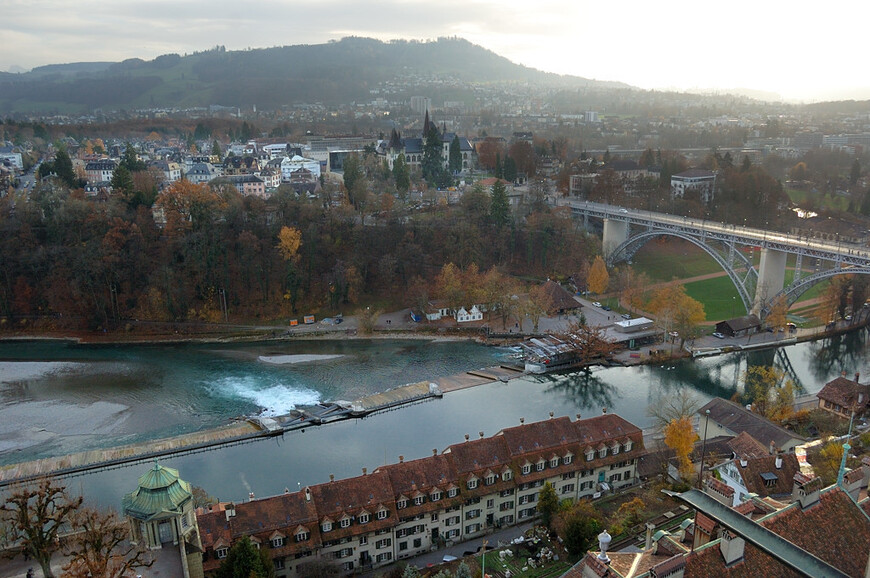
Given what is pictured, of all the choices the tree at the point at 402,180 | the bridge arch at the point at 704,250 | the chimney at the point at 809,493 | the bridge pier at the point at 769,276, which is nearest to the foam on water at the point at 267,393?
the chimney at the point at 809,493

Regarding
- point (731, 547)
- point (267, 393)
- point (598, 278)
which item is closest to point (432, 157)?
point (598, 278)

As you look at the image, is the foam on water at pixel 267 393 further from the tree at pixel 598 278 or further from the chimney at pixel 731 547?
the chimney at pixel 731 547

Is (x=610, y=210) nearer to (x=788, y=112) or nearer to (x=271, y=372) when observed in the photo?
(x=271, y=372)

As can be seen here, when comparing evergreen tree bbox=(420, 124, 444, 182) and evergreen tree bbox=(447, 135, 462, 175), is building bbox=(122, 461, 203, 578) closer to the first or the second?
evergreen tree bbox=(420, 124, 444, 182)

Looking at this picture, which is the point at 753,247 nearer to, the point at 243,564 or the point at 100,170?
the point at 243,564

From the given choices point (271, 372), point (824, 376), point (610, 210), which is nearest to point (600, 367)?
point (824, 376)
